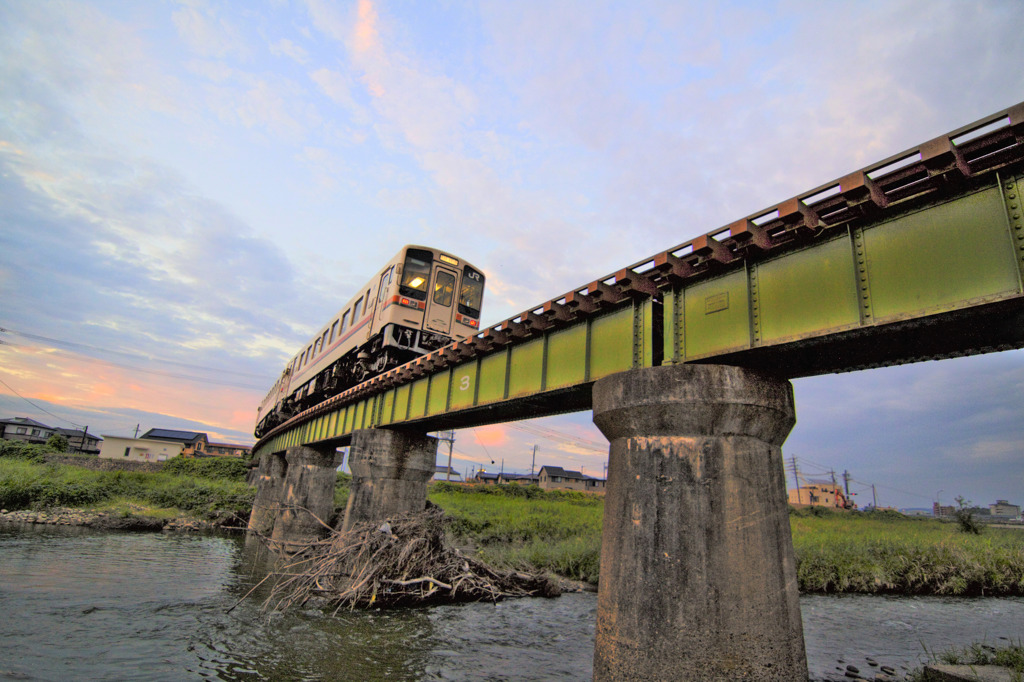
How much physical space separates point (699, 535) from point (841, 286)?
297cm

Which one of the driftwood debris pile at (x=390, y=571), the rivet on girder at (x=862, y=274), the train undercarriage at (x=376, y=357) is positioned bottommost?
the driftwood debris pile at (x=390, y=571)

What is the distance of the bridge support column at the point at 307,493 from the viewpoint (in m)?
22.5

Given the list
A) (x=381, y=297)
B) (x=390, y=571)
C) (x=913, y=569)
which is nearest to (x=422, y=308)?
(x=381, y=297)

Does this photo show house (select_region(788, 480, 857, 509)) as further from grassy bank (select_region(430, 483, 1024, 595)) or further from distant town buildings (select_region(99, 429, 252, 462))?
distant town buildings (select_region(99, 429, 252, 462))

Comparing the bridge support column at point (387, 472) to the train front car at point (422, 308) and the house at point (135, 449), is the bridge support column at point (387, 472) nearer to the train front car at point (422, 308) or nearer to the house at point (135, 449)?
the train front car at point (422, 308)

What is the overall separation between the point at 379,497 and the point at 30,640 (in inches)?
283

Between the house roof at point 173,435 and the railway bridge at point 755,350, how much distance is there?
9607 cm

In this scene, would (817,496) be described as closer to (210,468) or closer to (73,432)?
(210,468)

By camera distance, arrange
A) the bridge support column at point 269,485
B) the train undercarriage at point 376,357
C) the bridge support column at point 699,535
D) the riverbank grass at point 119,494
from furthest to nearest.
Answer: the bridge support column at point 269,485
the riverbank grass at point 119,494
the train undercarriage at point 376,357
the bridge support column at point 699,535

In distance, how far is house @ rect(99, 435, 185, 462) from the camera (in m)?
70.1

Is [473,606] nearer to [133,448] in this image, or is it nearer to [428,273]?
[428,273]

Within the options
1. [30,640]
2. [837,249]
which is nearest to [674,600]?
[837,249]

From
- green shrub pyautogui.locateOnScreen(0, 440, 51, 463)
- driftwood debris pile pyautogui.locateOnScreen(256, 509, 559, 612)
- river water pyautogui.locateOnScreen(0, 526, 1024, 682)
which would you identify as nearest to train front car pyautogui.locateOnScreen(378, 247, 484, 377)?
driftwood debris pile pyautogui.locateOnScreen(256, 509, 559, 612)

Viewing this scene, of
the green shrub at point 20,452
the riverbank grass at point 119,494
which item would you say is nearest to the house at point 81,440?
the green shrub at point 20,452
